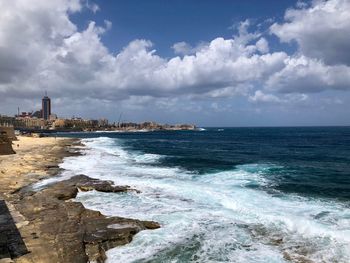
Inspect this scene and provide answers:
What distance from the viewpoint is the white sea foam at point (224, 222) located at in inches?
561

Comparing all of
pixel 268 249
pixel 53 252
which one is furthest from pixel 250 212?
pixel 53 252

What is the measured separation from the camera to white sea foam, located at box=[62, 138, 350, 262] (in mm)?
14262

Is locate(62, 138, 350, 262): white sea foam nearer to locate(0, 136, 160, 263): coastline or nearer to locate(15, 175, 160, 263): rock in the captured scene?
locate(15, 175, 160, 263): rock

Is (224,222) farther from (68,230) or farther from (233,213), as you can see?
(68,230)

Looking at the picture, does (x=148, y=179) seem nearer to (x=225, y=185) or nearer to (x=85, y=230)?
(x=225, y=185)

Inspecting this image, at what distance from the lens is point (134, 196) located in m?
24.1

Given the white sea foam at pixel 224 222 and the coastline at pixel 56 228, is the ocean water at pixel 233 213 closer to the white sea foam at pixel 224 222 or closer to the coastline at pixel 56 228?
the white sea foam at pixel 224 222

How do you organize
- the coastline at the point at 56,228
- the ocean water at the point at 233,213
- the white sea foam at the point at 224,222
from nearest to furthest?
the coastline at the point at 56,228
the white sea foam at the point at 224,222
the ocean water at the point at 233,213

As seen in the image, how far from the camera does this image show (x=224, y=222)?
60.0 feet

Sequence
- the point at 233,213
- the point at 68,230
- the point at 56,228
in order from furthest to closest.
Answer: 1. the point at 233,213
2. the point at 56,228
3. the point at 68,230

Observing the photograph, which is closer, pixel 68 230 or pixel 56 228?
pixel 68 230

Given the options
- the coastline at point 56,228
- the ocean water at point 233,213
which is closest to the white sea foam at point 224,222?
the ocean water at point 233,213

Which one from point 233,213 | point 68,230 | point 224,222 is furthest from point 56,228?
point 233,213

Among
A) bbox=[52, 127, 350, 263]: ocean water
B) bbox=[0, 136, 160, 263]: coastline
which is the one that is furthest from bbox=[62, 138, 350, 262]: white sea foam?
bbox=[0, 136, 160, 263]: coastline
